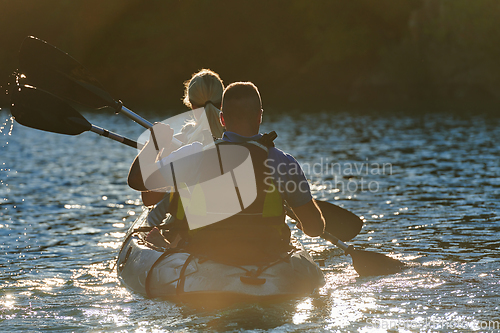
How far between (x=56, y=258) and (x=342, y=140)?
61.8ft

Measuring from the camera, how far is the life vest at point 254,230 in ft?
17.6

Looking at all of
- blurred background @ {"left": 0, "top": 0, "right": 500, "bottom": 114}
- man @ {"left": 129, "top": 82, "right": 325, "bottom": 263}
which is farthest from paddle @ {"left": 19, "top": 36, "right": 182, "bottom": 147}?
blurred background @ {"left": 0, "top": 0, "right": 500, "bottom": 114}

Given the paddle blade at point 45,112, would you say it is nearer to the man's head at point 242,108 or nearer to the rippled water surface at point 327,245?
the rippled water surface at point 327,245

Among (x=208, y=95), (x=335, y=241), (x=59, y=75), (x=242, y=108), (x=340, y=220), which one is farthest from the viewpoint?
(x=59, y=75)

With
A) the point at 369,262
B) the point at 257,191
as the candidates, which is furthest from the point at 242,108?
the point at 369,262

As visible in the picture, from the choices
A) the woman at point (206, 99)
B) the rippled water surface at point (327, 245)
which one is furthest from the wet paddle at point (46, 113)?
the rippled water surface at point (327, 245)

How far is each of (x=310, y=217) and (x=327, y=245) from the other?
11.0 ft

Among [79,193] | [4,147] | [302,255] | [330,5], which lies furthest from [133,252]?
[330,5]

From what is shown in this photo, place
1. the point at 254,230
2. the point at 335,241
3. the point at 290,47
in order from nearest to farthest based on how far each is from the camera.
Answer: the point at 254,230, the point at 335,241, the point at 290,47

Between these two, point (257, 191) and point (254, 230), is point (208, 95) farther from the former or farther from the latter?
point (254, 230)

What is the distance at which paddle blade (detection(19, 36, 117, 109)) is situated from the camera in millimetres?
7637

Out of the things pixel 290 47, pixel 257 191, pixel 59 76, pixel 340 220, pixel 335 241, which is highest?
pixel 290 47

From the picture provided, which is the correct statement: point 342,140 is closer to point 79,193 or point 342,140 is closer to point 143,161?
point 79,193

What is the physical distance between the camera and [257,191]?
5402mm
